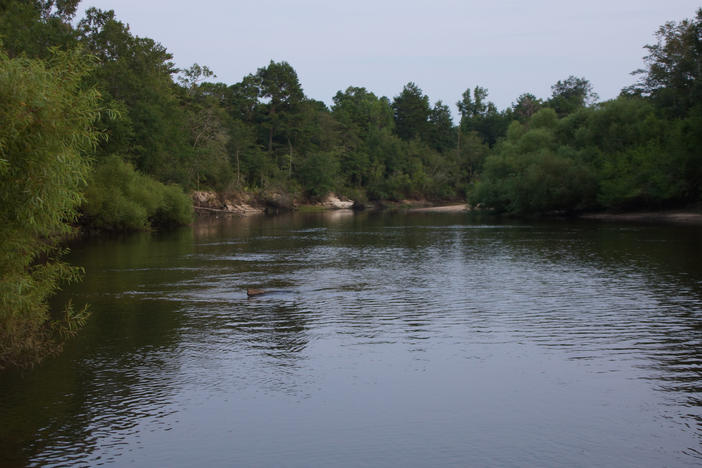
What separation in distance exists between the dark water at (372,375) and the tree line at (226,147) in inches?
113

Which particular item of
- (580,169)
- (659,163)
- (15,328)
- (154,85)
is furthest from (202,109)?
(15,328)

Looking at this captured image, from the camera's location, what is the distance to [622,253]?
42.1m

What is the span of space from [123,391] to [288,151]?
398ft

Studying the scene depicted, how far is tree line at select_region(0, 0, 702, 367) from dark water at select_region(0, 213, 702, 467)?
2.87 m

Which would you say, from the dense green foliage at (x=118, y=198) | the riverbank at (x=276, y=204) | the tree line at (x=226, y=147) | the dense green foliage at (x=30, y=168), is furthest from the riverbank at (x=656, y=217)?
the dense green foliage at (x=30, y=168)

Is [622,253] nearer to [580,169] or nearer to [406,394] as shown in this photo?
[406,394]

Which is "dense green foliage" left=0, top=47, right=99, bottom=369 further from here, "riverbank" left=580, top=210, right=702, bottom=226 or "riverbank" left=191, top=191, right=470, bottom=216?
"riverbank" left=191, top=191, right=470, bottom=216

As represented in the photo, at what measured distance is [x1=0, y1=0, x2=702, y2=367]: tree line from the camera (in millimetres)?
14906

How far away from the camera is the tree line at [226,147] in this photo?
14.9 m

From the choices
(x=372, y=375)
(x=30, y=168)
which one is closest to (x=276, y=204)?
(x=372, y=375)

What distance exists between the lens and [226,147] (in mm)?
116188

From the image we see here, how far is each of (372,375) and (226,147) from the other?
104 m

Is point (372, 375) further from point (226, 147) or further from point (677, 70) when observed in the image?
point (226, 147)

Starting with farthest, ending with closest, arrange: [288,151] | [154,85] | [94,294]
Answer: [288,151], [154,85], [94,294]
